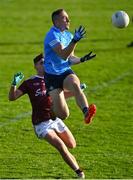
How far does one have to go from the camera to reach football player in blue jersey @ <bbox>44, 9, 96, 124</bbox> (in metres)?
12.6

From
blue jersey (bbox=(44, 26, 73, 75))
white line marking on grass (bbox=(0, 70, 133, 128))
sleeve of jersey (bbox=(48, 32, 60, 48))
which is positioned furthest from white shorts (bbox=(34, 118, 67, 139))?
white line marking on grass (bbox=(0, 70, 133, 128))

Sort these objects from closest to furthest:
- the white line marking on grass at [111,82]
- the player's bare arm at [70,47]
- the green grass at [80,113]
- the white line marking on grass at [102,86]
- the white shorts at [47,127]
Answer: the player's bare arm at [70,47], the white shorts at [47,127], the green grass at [80,113], the white line marking on grass at [102,86], the white line marking on grass at [111,82]

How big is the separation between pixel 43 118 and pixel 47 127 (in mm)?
218

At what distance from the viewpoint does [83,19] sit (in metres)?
41.8

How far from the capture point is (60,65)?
13.1 metres

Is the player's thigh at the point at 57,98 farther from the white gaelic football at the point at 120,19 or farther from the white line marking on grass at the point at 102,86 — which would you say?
the white line marking on grass at the point at 102,86

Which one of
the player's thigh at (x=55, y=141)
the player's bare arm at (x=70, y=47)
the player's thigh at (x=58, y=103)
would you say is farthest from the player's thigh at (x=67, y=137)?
the player's bare arm at (x=70, y=47)

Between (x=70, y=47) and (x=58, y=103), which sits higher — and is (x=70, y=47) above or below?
above

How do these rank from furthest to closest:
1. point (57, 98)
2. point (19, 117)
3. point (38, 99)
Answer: point (19, 117) → point (57, 98) → point (38, 99)

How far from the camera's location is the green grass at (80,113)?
44.1 feet

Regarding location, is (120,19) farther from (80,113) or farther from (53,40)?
(80,113)

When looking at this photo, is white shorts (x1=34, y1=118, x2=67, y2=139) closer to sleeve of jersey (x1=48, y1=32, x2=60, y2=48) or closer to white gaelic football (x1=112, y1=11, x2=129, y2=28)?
sleeve of jersey (x1=48, y1=32, x2=60, y2=48)

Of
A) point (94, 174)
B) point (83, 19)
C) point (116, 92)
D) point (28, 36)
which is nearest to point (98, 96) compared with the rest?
point (116, 92)

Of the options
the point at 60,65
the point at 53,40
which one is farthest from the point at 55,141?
the point at 53,40
